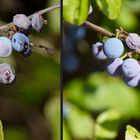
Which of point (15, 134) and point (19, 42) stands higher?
point (19, 42)

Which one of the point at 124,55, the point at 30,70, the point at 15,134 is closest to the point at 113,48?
the point at 124,55

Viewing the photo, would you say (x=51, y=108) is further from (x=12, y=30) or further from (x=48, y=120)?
→ (x=12, y=30)

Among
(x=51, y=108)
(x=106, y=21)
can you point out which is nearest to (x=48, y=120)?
(x=51, y=108)

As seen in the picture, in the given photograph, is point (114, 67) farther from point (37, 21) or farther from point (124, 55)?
point (37, 21)

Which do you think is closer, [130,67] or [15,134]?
[130,67]

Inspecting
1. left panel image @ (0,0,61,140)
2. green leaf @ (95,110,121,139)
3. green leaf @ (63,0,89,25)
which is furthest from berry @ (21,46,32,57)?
green leaf @ (95,110,121,139)
